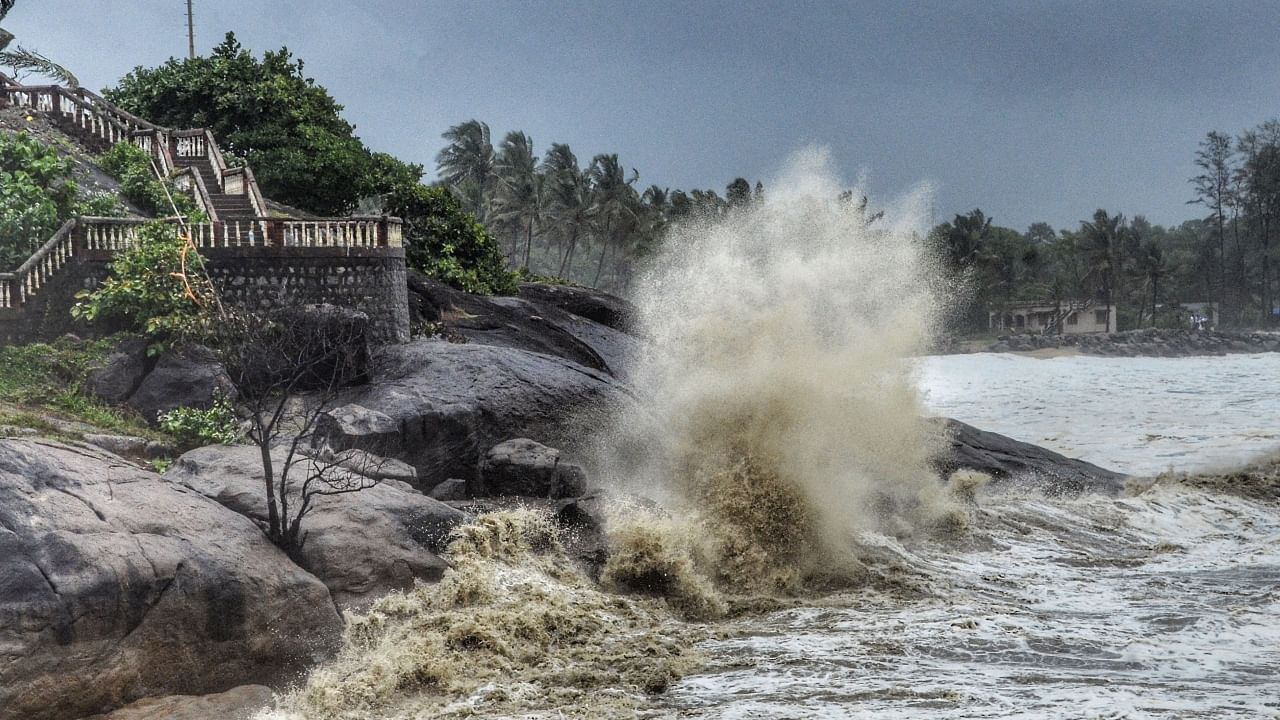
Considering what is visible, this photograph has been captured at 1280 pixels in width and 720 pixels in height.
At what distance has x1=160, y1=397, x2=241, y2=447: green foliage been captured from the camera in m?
14.8

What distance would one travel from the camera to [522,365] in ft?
61.3

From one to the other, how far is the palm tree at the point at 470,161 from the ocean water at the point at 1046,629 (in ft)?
172

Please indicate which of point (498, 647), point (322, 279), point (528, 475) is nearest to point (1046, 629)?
point (498, 647)

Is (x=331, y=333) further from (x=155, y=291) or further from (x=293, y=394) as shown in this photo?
(x=155, y=291)

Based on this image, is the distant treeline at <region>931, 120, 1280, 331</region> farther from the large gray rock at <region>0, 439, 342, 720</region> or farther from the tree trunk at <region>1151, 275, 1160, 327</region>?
the large gray rock at <region>0, 439, 342, 720</region>

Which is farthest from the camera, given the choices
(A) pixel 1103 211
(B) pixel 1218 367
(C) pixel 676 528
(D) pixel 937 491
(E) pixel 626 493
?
(A) pixel 1103 211

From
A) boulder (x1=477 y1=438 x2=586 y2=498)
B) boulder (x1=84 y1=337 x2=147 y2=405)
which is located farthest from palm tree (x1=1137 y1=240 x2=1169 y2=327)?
boulder (x1=84 y1=337 x2=147 y2=405)

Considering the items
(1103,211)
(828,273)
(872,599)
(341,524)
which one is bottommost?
(872,599)

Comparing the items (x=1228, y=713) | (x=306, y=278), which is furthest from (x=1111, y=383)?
(x=1228, y=713)

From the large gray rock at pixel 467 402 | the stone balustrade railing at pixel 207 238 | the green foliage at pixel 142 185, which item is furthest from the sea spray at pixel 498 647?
the green foliage at pixel 142 185

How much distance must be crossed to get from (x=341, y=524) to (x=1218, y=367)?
6116 cm

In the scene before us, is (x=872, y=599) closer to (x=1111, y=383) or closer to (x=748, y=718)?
(x=748, y=718)

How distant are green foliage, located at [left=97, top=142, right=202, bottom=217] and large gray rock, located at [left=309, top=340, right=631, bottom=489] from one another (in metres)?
6.25

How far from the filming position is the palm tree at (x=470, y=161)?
2721 inches
